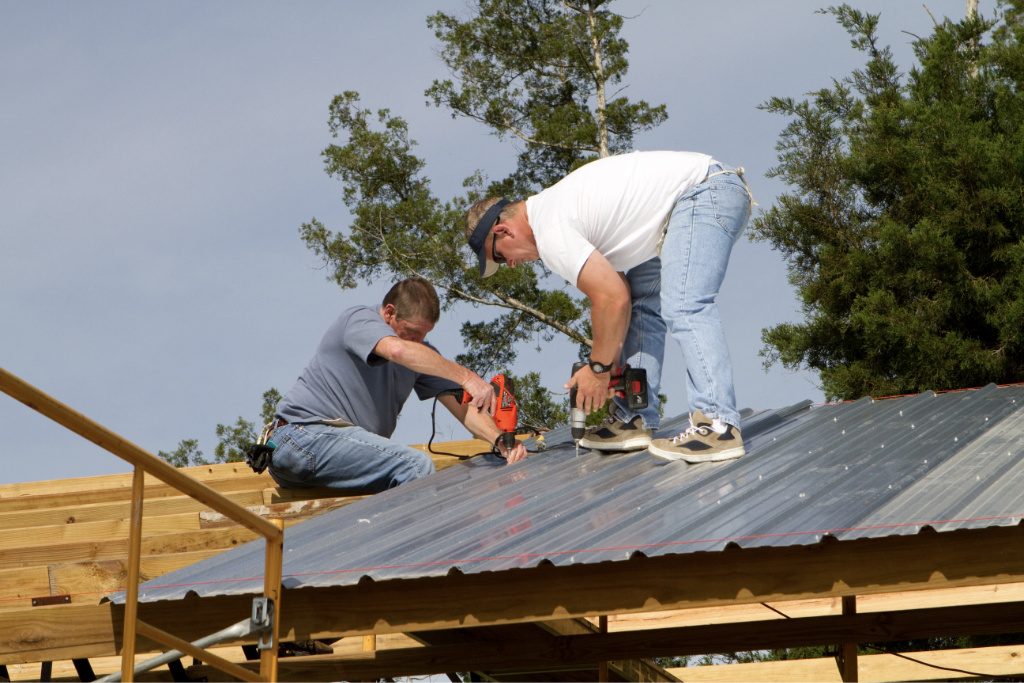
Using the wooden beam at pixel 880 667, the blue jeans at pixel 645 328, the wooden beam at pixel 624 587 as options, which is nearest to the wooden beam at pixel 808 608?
the wooden beam at pixel 880 667

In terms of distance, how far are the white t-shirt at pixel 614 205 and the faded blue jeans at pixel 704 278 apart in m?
0.08

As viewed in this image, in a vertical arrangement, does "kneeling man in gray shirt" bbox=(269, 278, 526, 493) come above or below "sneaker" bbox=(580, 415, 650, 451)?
above

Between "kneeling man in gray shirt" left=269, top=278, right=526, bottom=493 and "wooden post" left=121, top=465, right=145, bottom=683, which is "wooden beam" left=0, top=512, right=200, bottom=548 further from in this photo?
"wooden post" left=121, top=465, right=145, bottom=683

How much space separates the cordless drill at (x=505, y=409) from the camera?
669cm

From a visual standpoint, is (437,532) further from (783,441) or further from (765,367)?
(765,367)

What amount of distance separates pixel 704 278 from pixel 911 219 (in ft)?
41.7

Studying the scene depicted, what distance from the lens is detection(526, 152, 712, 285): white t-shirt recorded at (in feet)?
18.6

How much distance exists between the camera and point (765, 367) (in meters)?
18.4

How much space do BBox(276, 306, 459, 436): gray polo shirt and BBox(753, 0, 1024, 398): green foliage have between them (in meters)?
10.5

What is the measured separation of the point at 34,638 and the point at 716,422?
10.0 feet

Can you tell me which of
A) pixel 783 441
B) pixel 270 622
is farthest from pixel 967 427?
pixel 270 622

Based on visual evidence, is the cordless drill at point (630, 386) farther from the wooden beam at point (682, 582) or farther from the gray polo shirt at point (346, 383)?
the wooden beam at point (682, 582)

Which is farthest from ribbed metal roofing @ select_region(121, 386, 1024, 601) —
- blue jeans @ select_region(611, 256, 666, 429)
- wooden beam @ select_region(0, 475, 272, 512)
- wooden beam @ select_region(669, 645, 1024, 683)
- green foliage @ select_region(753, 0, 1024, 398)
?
green foliage @ select_region(753, 0, 1024, 398)

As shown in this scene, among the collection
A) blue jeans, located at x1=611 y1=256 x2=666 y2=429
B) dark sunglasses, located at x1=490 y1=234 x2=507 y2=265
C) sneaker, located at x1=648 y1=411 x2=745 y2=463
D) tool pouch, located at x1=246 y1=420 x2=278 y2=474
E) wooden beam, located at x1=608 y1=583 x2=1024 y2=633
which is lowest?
wooden beam, located at x1=608 y1=583 x2=1024 y2=633
